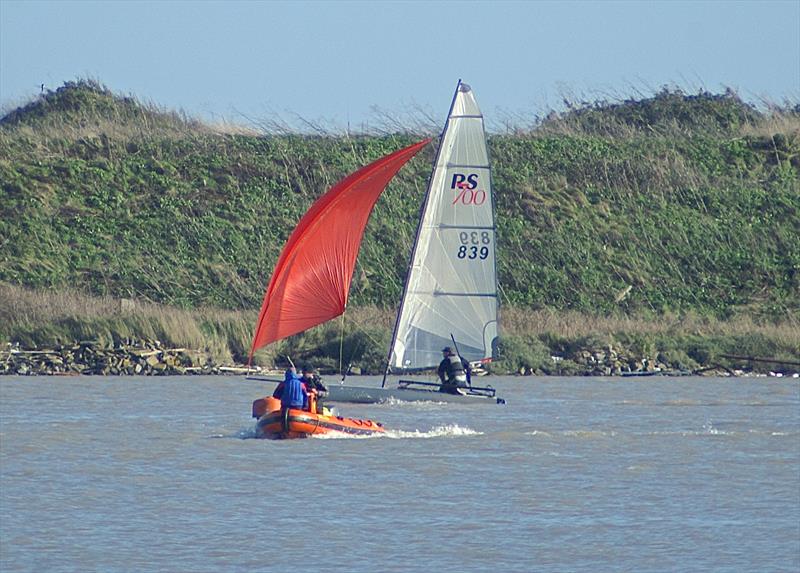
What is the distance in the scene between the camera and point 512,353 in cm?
3584

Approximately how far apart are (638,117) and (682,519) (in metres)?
45.4

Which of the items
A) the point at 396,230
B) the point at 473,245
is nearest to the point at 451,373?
the point at 473,245

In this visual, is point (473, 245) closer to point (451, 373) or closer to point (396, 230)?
point (451, 373)

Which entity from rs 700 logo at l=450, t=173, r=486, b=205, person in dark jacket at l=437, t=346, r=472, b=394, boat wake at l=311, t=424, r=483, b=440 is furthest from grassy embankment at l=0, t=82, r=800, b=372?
boat wake at l=311, t=424, r=483, b=440

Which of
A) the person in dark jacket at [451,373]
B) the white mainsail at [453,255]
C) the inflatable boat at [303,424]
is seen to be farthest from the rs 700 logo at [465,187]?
the inflatable boat at [303,424]

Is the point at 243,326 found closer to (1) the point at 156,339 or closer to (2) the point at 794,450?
(1) the point at 156,339

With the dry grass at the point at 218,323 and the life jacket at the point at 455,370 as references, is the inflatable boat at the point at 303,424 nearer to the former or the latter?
the life jacket at the point at 455,370

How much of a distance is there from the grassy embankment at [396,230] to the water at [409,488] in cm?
898

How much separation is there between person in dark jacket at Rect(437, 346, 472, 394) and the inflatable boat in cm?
460

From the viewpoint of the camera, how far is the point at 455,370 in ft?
91.8

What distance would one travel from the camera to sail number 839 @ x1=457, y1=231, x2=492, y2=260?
30.1m

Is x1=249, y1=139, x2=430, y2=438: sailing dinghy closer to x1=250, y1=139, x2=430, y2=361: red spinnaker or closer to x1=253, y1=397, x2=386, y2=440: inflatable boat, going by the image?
x1=250, y1=139, x2=430, y2=361: red spinnaker

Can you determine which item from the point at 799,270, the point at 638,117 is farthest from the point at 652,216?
the point at 638,117

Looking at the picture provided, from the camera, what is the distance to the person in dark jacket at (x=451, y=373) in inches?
1094
